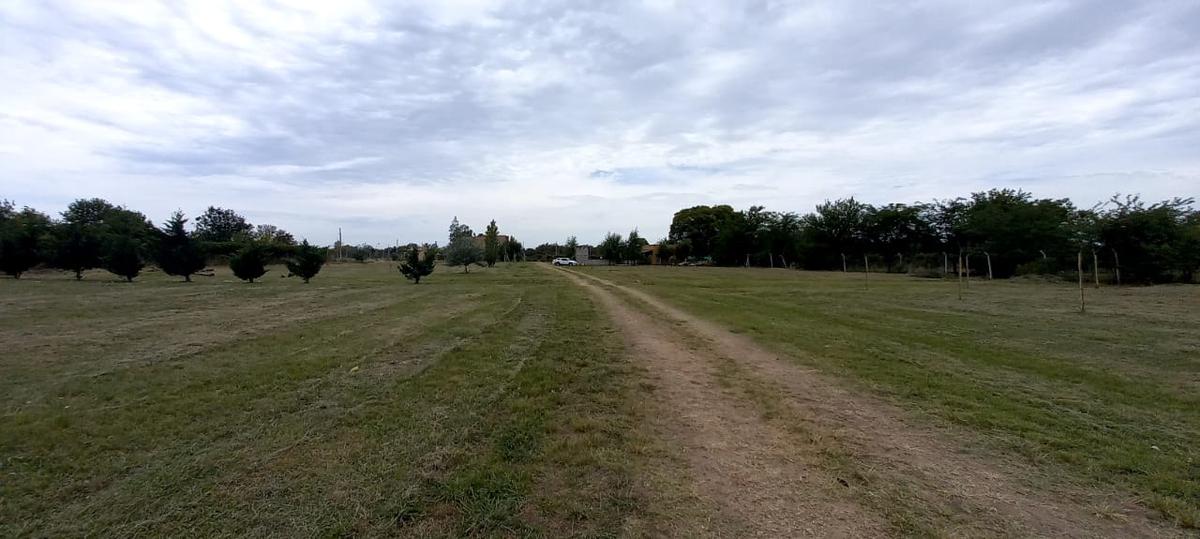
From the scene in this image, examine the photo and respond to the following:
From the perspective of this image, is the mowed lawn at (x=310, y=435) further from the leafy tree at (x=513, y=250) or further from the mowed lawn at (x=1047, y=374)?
the leafy tree at (x=513, y=250)

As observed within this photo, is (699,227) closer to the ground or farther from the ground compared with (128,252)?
farther from the ground

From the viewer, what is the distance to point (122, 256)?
2555cm

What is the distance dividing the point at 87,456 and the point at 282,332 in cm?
617

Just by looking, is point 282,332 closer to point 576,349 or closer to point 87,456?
point 576,349

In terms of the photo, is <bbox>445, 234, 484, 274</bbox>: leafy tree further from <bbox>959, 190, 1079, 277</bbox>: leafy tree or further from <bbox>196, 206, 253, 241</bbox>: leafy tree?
<bbox>196, 206, 253, 241</bbox>: leafy tree

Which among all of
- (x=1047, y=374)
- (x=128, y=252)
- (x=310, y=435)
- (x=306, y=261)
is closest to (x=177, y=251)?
(x=128, y=252)

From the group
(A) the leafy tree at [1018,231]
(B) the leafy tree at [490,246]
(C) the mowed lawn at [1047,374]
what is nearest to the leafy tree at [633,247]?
(B) the leafy tree at [490,246]

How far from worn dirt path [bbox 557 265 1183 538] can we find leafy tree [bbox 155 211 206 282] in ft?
96.3

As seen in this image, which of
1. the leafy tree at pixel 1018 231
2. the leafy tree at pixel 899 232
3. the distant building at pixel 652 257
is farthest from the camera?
the distant building at pixel 652 257

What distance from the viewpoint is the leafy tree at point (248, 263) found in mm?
25016

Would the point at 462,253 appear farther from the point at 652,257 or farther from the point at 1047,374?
the point at 652,257

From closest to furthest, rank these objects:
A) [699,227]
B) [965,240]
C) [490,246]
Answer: [965,240]
[490,246]
[699,227]

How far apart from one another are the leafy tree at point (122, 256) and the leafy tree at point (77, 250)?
89.9 inches

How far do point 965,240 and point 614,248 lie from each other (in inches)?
1858
